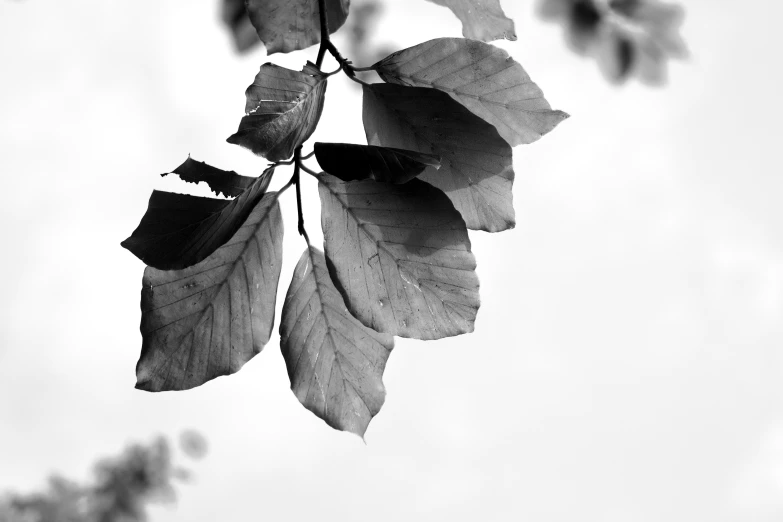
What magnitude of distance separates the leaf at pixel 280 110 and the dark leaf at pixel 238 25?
0.33 m

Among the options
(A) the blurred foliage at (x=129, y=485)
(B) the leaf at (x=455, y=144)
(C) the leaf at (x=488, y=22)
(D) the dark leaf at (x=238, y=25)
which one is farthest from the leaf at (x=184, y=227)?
(A) the blurred foliage at (x=129, y=485)

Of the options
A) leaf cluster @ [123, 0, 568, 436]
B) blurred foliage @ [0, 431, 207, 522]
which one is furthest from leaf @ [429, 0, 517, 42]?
blurred foliage @ [0, 431, 207, 522]

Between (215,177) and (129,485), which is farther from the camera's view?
(129,485)

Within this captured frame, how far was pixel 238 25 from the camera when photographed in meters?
0.79

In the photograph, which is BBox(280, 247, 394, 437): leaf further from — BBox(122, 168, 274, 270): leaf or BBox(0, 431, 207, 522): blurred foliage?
BBox(0, 431, 207, 522): blurred foliage

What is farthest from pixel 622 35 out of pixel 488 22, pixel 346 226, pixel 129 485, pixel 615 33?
pixel 129 485

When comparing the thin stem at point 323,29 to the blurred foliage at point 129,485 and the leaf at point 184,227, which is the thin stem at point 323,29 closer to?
the leaf at point 184,227

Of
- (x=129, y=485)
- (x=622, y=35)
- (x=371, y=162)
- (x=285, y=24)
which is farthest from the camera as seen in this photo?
(x=129, y=485)

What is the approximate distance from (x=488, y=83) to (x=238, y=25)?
1.29 ft

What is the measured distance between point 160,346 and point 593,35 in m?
0.57

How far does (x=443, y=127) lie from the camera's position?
19.2 inches

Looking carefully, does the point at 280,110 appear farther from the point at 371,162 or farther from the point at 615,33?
the point at 615,33

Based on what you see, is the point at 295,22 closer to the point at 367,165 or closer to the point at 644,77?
the point at 367,165

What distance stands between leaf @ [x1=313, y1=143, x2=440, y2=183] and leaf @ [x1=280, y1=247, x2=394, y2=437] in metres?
0.12
